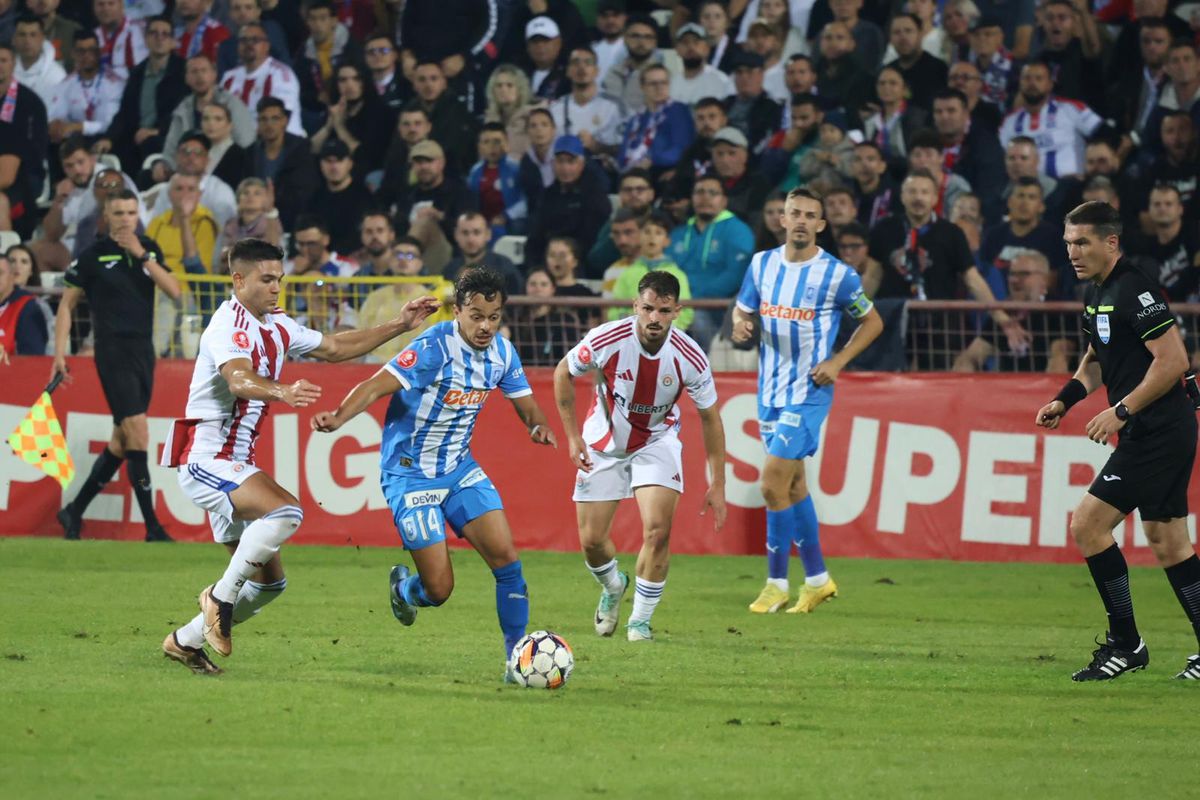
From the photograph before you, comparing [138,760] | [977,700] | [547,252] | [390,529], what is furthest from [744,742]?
[547,252]

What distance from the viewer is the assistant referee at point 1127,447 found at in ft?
28.0

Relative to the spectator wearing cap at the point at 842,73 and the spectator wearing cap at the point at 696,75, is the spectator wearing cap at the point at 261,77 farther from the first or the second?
the spectator wearing cap at the point at 842,73

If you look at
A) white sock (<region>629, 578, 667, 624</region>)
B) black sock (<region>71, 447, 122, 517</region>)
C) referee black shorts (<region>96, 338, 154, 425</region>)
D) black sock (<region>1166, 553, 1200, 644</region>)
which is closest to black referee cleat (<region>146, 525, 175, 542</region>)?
black sock (<region>71, 447, 122, 517</region>)

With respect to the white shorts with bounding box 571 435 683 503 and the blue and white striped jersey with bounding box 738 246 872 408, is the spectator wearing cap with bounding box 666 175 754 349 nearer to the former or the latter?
the blue and white striped jersey with bounding box 738 246 872 408

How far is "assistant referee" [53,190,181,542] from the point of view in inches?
565

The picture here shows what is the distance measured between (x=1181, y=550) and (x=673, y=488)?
2756mm

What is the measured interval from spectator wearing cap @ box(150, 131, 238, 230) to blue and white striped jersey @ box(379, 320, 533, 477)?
907cm

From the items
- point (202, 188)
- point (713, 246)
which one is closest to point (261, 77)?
point (202, 188)

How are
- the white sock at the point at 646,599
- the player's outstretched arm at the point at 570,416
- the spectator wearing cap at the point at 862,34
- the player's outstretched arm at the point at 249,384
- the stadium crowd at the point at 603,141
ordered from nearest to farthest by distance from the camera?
1. the player's outstretched arm at the point at 249,384
2. the player's outstretched arm at the point at 570,416
3. the white sock at the point at 646,599
4. the stadium crowd at the point at 603,141
5. the spectator wearing cap at the point at 862,34

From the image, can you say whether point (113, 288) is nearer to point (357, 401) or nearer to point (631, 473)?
point (631, 473)

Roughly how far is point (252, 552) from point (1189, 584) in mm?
4523

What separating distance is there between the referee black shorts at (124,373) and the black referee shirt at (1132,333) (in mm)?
8305

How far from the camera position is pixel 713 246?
15227 millimetres

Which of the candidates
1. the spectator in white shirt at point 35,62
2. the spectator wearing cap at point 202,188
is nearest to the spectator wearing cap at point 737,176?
the spectator wearing cap at point 202,188
